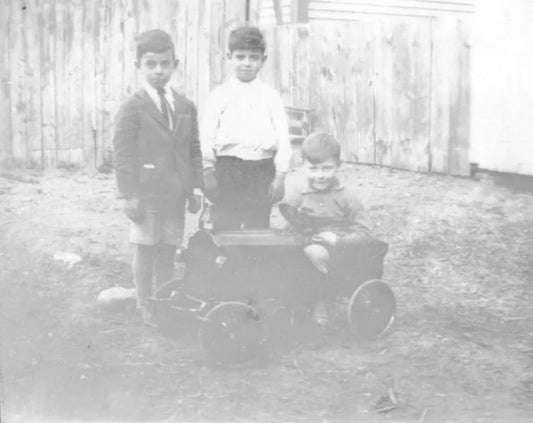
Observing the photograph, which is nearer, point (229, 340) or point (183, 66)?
point (229, 340)

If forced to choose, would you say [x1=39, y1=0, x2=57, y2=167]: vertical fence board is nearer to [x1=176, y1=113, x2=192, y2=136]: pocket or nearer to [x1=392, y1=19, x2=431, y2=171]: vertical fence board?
[x1=176, y1=113, x2=192, y2=136]: pocket

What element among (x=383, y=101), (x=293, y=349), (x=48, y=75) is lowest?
(x=293, y=349)

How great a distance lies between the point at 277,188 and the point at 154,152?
1.94ft

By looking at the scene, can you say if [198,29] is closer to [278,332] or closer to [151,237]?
[151,237]

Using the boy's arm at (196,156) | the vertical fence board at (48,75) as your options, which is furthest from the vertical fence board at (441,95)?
the vertical fence board at (48,75)

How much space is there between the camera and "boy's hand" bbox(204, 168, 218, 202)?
3.49 meters

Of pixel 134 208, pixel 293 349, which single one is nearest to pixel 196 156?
pixel 134 208

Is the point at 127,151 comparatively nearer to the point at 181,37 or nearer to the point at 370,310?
the point at 181,37

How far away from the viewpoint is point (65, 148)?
4.00 m

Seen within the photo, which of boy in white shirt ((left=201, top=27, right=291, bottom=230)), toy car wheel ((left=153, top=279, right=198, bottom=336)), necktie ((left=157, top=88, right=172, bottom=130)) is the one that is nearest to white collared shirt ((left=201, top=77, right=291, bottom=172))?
boy in white shirt ((left=201, top=27, right=291, bottom=230))

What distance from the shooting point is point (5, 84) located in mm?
3299

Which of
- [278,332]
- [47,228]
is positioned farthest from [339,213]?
[47,228]

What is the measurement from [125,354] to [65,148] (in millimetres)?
1422

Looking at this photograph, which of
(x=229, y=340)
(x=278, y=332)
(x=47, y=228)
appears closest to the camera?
(x=229, y=340)
